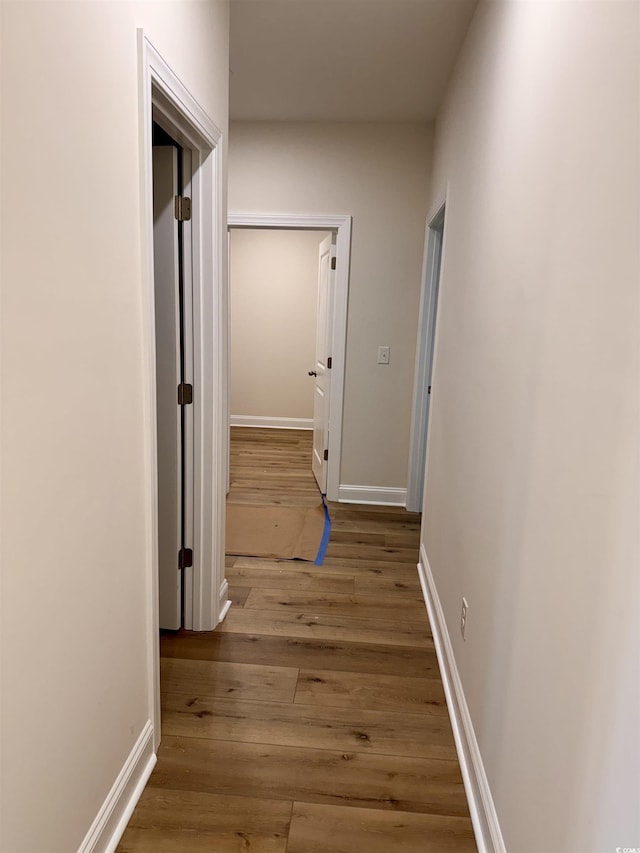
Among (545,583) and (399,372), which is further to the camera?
(399,372)

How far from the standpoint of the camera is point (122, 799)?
151 centimetres

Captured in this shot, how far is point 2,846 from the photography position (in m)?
1.00

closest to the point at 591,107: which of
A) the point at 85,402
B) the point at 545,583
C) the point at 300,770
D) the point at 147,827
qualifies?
the point at 545,583

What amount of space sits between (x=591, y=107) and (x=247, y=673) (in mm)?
2105

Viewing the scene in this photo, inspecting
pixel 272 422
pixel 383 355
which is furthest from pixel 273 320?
pixel 383 355

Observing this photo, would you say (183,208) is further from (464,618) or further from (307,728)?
(307,728)

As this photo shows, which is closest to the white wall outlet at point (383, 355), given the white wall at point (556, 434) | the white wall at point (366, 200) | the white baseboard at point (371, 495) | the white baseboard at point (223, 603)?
the white wall at point (366, 200)

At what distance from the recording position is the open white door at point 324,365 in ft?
13.5

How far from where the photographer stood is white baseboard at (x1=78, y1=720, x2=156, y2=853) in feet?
4.48

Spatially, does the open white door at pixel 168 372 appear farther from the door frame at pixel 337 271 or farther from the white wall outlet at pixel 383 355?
the white wall outlet at pixel 383 355

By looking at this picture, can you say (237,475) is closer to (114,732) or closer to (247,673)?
(247,673)

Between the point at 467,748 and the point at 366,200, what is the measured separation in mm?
3298

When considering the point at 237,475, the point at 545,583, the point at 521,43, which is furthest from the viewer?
the point at 237,475

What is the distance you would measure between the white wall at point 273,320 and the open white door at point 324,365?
1809 millimetres
